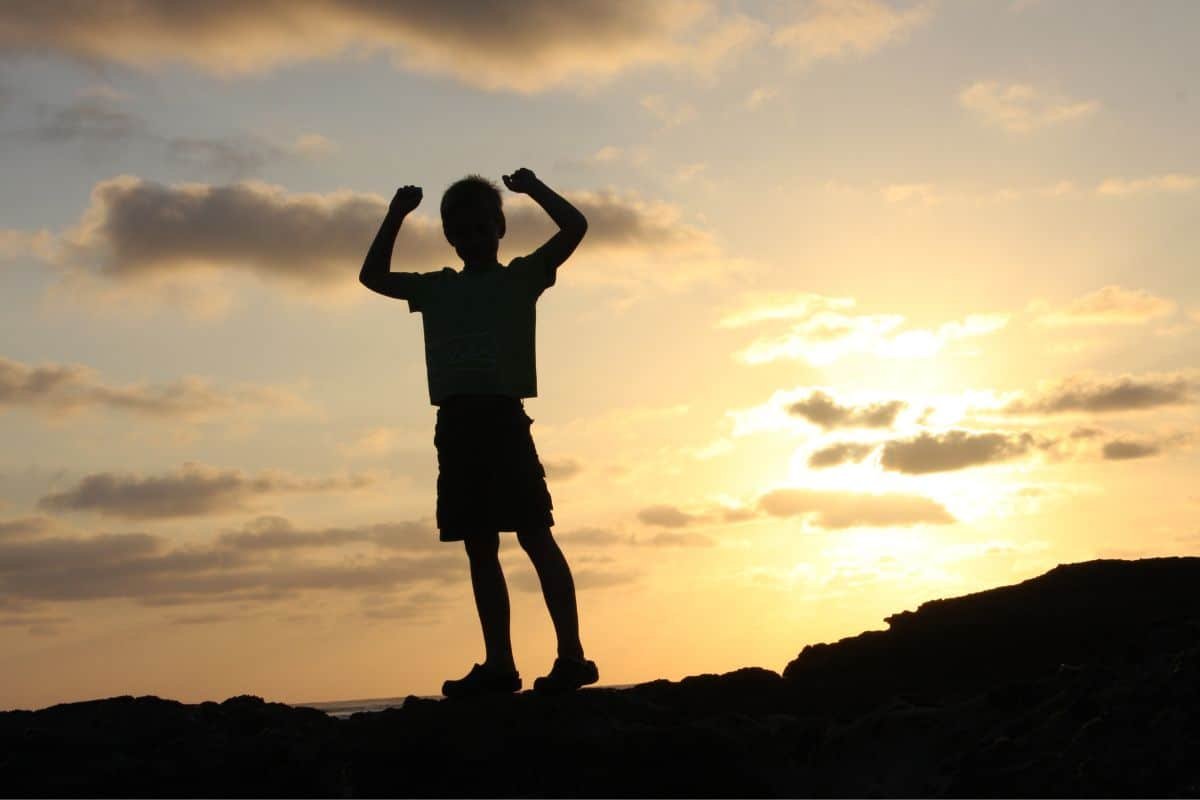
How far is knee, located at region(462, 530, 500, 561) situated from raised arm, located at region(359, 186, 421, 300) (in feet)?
5.17

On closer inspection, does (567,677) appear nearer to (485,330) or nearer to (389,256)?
(485,330)

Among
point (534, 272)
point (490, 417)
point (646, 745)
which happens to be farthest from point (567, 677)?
point (534, 272)

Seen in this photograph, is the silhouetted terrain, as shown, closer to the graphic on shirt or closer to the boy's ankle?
the boy's ankle

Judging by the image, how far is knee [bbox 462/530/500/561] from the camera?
7926 millimetres

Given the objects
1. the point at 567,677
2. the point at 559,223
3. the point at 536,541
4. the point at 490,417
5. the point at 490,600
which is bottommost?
the point at 567,677

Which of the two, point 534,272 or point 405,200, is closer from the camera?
point 534,272

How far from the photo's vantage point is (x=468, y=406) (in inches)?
311

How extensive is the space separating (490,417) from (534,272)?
0.92 meters

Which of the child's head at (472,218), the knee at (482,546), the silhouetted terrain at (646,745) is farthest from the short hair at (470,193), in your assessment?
the silhouetted terrain at (646,745)

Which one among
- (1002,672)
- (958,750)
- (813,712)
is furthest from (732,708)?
(958,750)

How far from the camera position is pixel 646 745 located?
6.56 meters

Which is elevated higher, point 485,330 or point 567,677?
point 485,330

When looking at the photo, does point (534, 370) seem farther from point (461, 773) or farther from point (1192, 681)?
point (1192, 681)

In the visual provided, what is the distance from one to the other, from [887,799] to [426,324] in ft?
12.7
